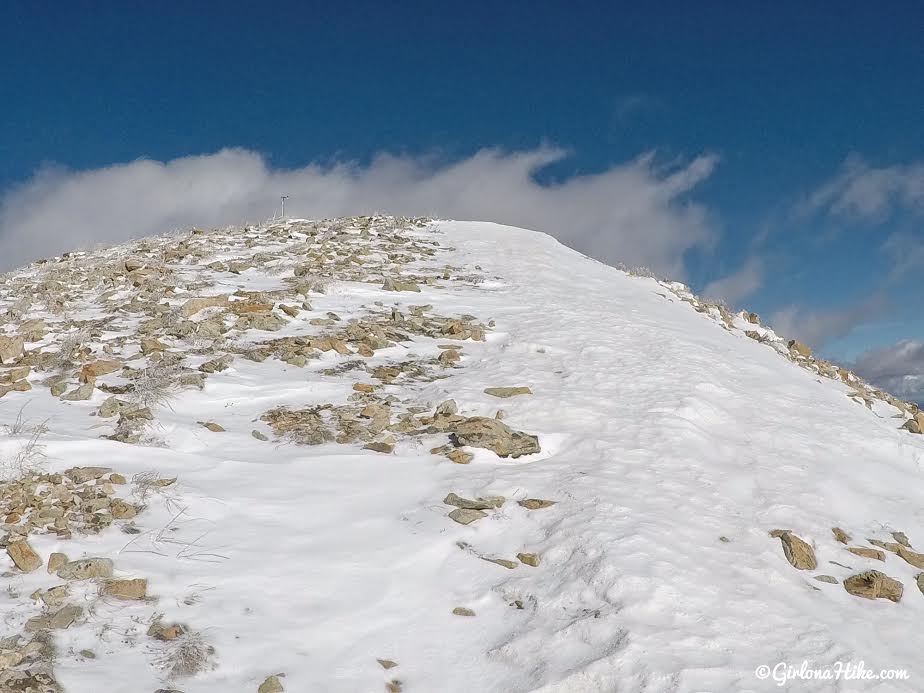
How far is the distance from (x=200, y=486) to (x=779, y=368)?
9093 millimetres

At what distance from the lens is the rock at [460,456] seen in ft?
19.7

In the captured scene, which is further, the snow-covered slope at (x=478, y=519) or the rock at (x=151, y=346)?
the rock at (x=151, y=346)

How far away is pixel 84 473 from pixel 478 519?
315cm

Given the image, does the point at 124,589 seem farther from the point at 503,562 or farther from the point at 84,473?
the point at 503,562

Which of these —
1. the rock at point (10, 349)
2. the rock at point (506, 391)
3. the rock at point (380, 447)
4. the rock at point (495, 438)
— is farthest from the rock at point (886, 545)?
the rock at point (10, 349)

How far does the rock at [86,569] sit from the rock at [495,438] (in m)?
3.20

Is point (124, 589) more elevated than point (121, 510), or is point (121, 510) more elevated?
point (121, 510)

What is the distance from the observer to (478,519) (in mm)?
5059

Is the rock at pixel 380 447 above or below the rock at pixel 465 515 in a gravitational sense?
above

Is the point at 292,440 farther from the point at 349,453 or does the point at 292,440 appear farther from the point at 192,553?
the point at 192,553

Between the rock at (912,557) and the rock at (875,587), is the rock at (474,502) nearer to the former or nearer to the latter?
the rock at (875,587)

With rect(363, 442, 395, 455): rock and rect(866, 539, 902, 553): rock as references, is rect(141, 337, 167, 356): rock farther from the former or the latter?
rect(866, 539, 902, 553): rock

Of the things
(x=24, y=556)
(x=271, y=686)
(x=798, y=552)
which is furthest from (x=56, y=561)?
(x=798, y=552)

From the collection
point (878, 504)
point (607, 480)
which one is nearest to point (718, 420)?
point (878, 504)
